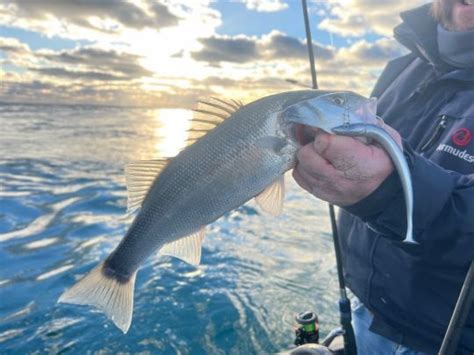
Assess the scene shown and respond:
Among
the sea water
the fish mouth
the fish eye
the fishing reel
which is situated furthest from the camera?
the sea water

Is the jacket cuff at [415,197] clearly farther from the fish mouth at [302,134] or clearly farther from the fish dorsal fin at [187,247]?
the fish dorsal fin at [187,247]

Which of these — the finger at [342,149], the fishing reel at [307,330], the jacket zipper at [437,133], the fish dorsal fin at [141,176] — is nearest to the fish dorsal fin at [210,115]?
the fish dorsal fin at [141,176]

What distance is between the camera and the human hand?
2014 mm

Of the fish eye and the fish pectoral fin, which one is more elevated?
the fish eye

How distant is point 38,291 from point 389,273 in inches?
190

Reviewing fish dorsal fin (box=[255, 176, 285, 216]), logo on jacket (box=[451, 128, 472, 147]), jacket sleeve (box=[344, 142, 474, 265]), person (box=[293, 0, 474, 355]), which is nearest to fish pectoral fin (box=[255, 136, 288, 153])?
person (box=[293, 0, 474, 355])

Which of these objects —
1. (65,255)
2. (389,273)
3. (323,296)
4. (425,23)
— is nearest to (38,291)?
(65,255)

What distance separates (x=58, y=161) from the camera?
14.9 meters

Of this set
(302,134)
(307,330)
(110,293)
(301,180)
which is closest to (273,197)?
(301,180)

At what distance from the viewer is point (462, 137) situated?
8.45 feet

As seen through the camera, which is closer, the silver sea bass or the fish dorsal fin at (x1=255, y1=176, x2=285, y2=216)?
the silver sea bass

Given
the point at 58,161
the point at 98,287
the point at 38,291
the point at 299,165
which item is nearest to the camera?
the point at 299,165

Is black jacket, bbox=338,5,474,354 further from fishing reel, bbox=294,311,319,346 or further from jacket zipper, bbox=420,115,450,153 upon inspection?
→ fishing reel, bbox=294,311,319,346

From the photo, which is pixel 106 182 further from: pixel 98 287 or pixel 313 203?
pixel 98 287
